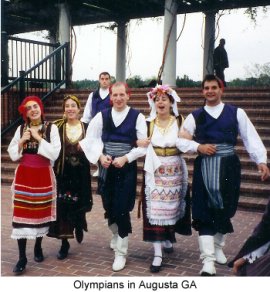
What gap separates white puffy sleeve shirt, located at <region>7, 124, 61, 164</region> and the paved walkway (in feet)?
3.27

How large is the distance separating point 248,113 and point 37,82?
4.93 meters

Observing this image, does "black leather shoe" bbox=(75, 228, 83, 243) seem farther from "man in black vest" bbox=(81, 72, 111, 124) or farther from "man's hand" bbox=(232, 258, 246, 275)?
"man in black vest" bbox=(81, 72, 111, 124)

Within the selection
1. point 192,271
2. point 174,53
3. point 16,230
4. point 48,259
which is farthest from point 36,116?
point 174,53

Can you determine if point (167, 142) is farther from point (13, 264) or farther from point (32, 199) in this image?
point (13, 264)

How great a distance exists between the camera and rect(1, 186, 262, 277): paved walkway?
391 cm

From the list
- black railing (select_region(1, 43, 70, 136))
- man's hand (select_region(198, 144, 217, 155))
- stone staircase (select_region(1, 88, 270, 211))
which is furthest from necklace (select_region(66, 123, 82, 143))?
black railing (select_region(1, 43, 70, 136))

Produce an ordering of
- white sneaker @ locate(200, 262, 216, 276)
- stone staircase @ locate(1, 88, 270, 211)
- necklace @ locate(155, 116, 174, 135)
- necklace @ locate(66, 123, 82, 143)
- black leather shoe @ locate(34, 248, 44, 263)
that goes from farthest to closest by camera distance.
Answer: stone staircase @ locate(1, 88, 270, 211), necklace @ locate(66, 123, 82, 143), black leather shoe @ locate(34, 248, 44, 263), necklace @ locate(155, 116, 174, 135), white sneaker @ locate(200, 262, 216, 276)

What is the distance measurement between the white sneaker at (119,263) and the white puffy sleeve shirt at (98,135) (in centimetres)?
89

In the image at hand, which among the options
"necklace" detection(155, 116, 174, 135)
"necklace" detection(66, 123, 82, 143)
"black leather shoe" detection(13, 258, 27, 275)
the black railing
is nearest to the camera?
"black leather shoe" detection(13, 258, 27, 275)

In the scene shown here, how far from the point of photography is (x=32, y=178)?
3891 mm

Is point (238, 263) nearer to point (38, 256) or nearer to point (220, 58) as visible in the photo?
point (38, 256)

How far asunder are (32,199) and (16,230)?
303mm

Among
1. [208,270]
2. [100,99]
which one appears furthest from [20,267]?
[100,99]

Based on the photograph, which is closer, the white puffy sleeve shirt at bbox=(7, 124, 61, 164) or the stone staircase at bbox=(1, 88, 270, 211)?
the white puffy sleeve shirt at bbox=(7, 124, 61, 164)
